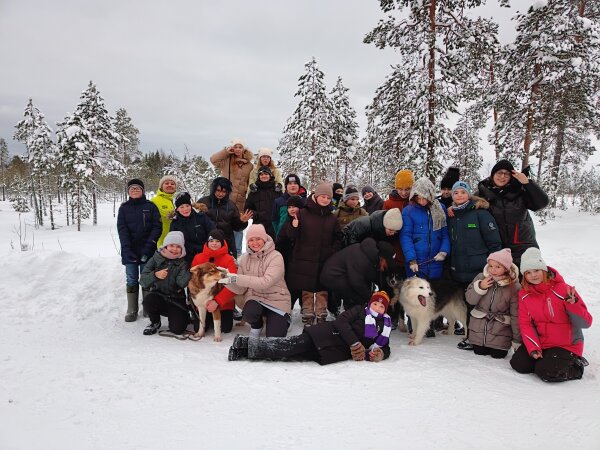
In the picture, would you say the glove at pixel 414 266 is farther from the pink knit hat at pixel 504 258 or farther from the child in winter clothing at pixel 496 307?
the pink knit hat at pixel 504 258

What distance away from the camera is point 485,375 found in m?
3.77

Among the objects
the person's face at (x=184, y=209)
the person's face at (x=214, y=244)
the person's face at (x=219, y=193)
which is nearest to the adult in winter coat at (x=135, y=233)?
the person's face at (x=184, y=209)

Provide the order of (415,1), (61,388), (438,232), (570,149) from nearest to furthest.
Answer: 1. (61,388)
2. (438,232)
3. (415,1)
4. (570,149)

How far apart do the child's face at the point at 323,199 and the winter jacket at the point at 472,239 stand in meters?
1.85

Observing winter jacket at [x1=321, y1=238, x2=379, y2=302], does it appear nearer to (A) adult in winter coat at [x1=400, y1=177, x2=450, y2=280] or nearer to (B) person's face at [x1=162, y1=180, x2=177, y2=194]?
(A) adult in winter coat at [x1=400, y1=177, x2=450, y2=280]

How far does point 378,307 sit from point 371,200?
256 centimetres

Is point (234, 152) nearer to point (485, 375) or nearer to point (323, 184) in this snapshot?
point (323, 184)

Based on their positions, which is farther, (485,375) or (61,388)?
(485,375)

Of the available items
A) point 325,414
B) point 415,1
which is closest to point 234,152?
A: point 325,414

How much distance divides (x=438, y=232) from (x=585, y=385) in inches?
91.7

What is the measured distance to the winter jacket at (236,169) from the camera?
667cm

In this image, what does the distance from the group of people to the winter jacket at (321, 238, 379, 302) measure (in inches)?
0.6

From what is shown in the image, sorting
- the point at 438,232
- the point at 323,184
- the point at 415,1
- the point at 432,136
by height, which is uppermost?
the point at 415,1

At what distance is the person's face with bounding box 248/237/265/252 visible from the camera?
15.6ft
